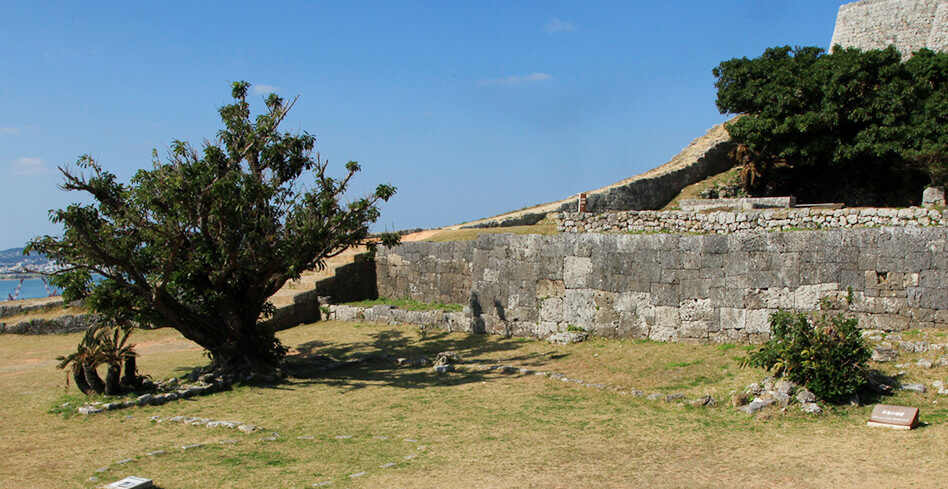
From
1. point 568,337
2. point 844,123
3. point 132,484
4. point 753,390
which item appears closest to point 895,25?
point 844,123

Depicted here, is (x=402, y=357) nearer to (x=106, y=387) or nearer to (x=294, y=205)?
(x=294, y=205)

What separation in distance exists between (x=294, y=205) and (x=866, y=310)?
9904mm

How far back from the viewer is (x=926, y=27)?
28.4m

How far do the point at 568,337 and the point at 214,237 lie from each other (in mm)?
6869

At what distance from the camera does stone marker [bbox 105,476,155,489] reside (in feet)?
20.4

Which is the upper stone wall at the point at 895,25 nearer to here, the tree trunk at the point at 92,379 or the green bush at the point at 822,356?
the green bush at the point at 822,356

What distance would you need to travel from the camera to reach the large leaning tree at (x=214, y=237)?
1099 centimetres

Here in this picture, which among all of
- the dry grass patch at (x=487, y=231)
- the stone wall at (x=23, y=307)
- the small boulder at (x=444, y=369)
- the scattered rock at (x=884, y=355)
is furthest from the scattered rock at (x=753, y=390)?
the stone wall at (x=23, y=307)

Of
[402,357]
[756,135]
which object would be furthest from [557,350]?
[756,135]

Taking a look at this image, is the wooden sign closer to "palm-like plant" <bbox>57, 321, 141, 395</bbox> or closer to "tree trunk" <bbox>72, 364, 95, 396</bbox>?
"palm-like plant" <bbox>57, 321, 141, 395</bbox>

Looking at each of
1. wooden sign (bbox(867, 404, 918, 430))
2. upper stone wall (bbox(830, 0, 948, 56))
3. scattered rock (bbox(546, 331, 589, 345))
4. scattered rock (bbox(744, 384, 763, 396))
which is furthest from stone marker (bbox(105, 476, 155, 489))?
upper stone wall (bbox(830, 0, 948, 56))

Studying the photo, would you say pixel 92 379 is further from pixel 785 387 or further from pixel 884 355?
pixel 884 355

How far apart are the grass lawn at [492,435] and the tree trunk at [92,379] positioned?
1.13 feet

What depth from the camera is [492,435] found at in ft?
27.5
